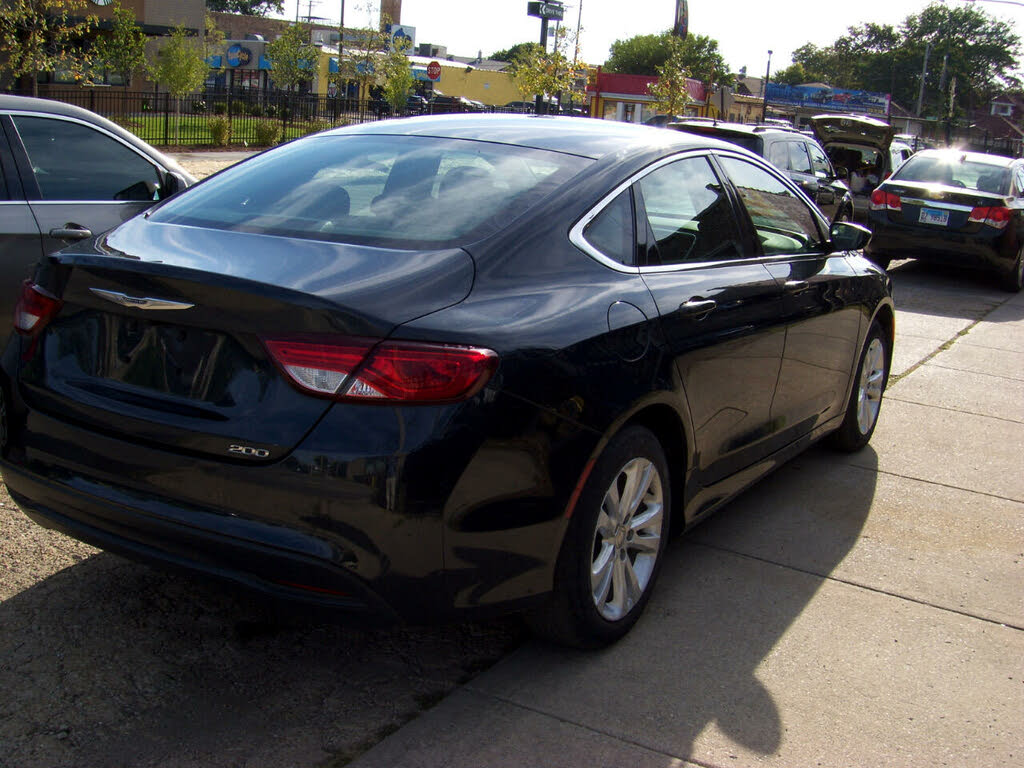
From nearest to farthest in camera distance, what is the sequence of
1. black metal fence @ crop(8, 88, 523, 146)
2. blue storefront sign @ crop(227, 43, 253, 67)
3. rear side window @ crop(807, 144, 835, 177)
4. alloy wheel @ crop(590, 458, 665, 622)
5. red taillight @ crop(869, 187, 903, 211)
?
alloy wheel @ crop(590, 458, 665, 622)
red taillight @ crop(869, 187, 903, 211)
rear side window @ crop(807, 144, 835, 177)
black metal fence @ crop(8, 88, 523, 146)
blue storefront sign @ crop(227, 43, 253, 67)

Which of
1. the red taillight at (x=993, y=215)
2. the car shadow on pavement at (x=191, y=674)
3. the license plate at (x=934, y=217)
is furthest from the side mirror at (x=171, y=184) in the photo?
the red taillight at (x=993, y=215)

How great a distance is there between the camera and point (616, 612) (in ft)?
11.8

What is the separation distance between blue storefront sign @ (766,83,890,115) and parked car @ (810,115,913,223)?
78.9 metres

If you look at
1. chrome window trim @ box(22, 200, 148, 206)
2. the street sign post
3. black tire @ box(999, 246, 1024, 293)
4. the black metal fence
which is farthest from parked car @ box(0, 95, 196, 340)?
the street sign post

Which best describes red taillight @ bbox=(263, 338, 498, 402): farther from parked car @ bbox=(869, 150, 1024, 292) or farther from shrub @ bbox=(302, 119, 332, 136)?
shrub @ bbox=(302, 119, 332, 136)

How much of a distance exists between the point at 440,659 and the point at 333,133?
205 centimetres

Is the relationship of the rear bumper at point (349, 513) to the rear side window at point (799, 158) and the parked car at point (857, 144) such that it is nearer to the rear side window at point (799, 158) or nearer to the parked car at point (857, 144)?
the rear side window at point (799, 158)

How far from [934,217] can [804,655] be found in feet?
35.3

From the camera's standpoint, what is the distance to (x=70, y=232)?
17.4 feet

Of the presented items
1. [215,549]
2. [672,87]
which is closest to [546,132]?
[215,549]

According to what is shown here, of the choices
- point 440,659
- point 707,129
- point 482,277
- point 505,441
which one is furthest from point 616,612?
point 707,129

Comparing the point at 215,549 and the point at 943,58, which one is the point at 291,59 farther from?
the point at 943,58

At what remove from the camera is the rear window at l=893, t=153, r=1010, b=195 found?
13.5 meters

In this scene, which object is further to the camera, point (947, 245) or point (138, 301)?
point (947, 245)
